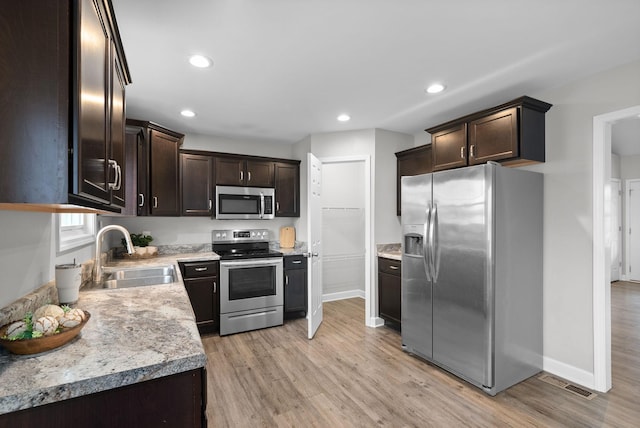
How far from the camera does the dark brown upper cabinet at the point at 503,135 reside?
2613 millimetres

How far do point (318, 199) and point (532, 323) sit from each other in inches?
94.3

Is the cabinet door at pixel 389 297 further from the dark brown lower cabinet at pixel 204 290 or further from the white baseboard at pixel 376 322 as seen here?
the dark brown lower cabinet at pixel 204 290

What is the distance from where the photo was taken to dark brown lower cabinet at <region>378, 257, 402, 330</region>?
3.63 metres

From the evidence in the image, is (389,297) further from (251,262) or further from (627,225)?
(627,225)

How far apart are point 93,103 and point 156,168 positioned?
2573 millimetres

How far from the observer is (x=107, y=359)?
1.00 m

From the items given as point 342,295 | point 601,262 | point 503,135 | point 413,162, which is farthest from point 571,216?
point 342,295

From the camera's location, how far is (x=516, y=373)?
8.43 ft

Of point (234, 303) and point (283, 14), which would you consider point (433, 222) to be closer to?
point (283, 14)

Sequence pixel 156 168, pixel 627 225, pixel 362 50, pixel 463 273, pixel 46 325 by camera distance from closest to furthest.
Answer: pixel 46 325 < pixel 362 50 < pixel 463 273 < pixel 156 168 < pixel 627 225

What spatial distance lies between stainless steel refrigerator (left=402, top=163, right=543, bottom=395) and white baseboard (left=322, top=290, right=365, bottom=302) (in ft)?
7.64

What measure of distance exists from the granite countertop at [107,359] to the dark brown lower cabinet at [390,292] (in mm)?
2648

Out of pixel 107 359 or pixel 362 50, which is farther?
pixel 362 50

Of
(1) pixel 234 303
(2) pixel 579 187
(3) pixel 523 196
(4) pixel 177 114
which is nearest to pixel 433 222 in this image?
(3) pixel 523 196
